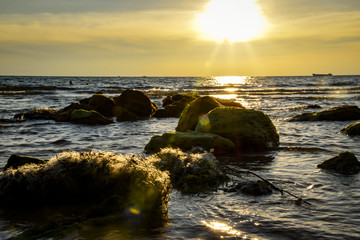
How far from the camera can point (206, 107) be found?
36.3ft

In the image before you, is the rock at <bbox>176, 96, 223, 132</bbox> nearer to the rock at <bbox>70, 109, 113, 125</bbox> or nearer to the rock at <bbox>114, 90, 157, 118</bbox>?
the rock at <bbox>70, 109, 113, 125</bbox>

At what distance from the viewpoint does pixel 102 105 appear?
19.1 m

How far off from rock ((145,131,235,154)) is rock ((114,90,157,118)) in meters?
10.6

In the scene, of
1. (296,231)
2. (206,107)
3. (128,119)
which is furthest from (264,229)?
(128,119)

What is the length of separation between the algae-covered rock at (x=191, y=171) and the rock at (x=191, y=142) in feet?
5.65

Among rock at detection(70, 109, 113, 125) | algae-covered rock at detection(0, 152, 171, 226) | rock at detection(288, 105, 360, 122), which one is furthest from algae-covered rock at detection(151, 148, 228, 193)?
rock at detection(288, 105, 360, 122)

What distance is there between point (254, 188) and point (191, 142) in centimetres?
323

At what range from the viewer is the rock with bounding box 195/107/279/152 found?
8531 mm

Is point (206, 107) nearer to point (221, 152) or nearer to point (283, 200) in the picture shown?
point (221, 152)

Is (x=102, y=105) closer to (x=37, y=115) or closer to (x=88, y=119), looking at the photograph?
(x=37, y=115)

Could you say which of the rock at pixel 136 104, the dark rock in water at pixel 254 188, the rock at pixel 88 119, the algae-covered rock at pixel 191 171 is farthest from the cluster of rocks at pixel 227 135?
the rock at pixel 136 104

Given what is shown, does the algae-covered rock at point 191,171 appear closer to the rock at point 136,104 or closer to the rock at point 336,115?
the rock at point 336,115

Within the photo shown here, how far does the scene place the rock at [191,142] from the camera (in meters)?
7.86

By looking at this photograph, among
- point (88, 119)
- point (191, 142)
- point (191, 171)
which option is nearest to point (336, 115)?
point (191, 142)
